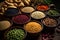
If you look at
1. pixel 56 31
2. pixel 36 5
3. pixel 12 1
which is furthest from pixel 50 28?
pixel 12 1

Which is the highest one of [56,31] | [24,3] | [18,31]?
[24,3]

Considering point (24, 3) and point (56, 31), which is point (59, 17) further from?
point (24, 3)

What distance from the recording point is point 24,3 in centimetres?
327

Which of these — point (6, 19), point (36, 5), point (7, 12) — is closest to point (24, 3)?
point (36, 5)

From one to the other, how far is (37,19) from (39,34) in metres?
0.40

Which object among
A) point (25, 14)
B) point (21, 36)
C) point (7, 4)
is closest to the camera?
point (21, 36)

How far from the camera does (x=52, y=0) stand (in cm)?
362

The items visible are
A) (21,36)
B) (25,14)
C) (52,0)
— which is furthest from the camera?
(52,0)

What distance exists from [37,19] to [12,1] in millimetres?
842

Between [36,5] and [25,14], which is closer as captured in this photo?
[25,14]

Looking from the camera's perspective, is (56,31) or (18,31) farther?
(56,31)

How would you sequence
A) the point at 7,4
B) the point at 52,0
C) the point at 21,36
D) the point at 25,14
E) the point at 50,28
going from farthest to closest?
the point at 52,0 → the point at 7,4 → the point at 25,14 → the point at 50,28 → the point at 21,36

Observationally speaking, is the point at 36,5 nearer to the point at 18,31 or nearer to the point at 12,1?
the point at 12,1

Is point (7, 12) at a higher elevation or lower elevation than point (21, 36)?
higher
